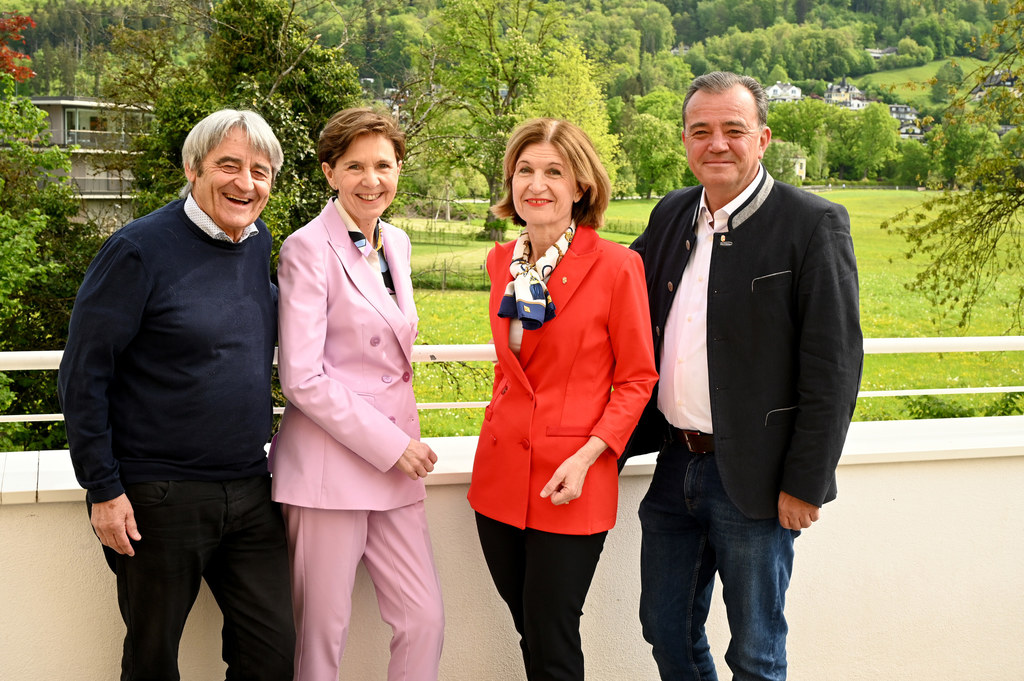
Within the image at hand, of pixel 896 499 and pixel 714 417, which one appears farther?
pixel 896 499

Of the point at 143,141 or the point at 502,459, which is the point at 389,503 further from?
the point at 143,141

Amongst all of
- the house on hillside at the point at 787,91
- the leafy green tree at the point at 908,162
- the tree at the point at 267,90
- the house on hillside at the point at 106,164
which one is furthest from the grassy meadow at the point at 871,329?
the house on hillside at the point at 787,91

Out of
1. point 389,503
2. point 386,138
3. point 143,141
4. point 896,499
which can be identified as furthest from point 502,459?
point 143,141

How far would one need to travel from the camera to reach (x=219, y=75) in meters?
14.8

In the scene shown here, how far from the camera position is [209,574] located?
6.66ft

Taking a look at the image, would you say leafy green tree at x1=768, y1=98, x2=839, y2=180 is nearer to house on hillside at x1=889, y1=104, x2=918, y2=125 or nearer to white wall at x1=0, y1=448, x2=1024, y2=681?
house on hillside at x1=889, y1=104, x2=918, y2=125

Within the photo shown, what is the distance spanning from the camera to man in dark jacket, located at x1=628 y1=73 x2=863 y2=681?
1.94m

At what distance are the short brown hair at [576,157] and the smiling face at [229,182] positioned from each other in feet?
1.85

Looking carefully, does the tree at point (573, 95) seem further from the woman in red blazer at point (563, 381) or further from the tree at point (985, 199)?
the woman in red blazer at point (563, 381)

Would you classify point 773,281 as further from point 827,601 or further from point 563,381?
point 827,601

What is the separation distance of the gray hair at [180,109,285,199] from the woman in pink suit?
15 centimetres

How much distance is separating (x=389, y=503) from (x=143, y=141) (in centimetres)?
1613

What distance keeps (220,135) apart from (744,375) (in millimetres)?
1310

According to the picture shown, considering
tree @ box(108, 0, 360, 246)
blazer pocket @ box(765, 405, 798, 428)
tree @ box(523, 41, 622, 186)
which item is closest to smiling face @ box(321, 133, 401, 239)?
blazer pocket @ box(765, 405, 798, 428)
